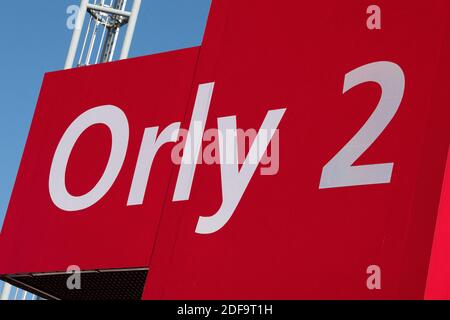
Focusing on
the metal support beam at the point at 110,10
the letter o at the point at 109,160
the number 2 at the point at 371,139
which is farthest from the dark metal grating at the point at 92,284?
the metal support beam at the point at 110,10

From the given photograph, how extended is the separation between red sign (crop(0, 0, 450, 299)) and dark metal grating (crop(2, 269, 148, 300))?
127mm

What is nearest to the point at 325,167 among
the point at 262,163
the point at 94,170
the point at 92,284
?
the point at 262,163

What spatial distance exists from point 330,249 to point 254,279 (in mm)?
597

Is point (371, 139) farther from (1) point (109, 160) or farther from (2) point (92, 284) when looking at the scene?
(2) point (92, 284)

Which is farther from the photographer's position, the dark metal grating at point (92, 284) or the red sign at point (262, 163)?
the dark metal grating at point (92, 284)

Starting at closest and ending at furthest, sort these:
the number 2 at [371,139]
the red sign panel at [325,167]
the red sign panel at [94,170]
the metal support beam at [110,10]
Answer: the red sign panel at [325,167]
the number 2 at [371,139]
the red sign panel at [94,170]
the metal support beam at [110,10]

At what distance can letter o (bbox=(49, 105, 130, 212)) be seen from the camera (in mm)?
7926

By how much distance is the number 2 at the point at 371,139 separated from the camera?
19.2 ft

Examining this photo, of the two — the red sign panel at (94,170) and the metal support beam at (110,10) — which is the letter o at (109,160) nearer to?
the red sign panel at (94,170)

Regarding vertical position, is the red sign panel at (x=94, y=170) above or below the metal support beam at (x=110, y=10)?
below

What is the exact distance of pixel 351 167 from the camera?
595 centimetres

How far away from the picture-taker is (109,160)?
8000mm

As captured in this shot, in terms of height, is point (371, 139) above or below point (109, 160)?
below

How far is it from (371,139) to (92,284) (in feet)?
10.2
